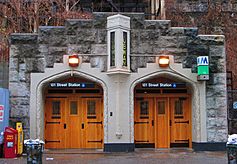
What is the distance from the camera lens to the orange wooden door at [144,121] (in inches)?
662

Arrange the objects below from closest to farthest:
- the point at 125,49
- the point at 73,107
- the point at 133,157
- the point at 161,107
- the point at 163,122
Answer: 1. the point at 133,157
2. the point at 125,49
3. the point at 73,107
4. the point at 163,122
5. the point at 161,107

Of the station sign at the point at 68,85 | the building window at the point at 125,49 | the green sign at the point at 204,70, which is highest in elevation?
the building window at the point at 125,49

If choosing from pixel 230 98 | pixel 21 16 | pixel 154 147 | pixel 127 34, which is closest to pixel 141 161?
pixel 154 147

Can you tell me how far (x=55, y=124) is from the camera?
16.7 meters

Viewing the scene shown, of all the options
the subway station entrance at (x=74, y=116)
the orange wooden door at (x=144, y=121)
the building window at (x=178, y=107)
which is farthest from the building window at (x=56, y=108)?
the building window at (x=178, y=107)

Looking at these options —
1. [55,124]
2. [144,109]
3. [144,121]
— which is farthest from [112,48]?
[55,124]

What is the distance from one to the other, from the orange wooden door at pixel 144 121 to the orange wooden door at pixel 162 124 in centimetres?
22

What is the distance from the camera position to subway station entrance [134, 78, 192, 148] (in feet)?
55.3

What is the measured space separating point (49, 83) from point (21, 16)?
10.1 meters

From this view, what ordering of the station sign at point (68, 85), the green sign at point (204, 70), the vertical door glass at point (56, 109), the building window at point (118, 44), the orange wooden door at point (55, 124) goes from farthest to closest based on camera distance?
the vertical door glass at point (56, 109)
the orange wooden door at point (55, 124)
the station sign at point (68, 85)
the green sign at point (204, 70)
the building window at point (118, 44)

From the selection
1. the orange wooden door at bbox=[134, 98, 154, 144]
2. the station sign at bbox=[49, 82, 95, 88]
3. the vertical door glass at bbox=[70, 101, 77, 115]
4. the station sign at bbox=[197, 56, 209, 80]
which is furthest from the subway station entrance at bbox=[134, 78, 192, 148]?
the vertical door glass at bbox=[70, 101, 77, 115]

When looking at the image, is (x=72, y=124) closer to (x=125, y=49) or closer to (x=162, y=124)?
(x=162, y=124)

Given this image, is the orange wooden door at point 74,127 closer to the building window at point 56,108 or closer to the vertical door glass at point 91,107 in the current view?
the vertical door glass at point 91,107

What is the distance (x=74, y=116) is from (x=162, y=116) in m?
3.83
